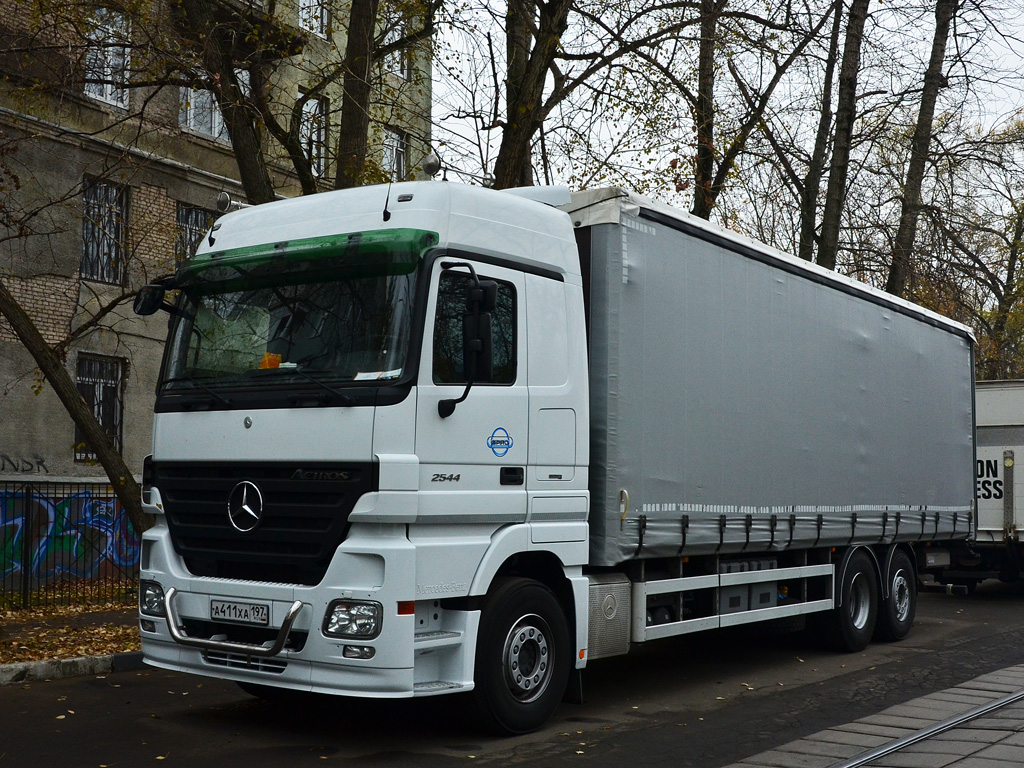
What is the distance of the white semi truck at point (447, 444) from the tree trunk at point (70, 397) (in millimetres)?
4516

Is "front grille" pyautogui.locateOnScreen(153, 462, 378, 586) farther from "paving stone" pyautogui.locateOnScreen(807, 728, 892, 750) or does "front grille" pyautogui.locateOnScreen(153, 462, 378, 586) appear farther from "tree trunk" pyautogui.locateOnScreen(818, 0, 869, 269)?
"tree trunk" pyautogui.locateOnScreen(818, 0, 869, 269)

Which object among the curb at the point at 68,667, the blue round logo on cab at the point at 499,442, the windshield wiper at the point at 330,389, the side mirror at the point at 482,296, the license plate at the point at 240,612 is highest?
the side mirror at the point at 482,296

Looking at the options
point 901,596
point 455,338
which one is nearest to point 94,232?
point 901,596

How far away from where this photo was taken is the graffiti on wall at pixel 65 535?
15.8m

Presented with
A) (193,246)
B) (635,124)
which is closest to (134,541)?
(193,246)

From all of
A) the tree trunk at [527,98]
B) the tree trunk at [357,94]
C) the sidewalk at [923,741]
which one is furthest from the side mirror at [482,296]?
the tree trunk at [527,98]

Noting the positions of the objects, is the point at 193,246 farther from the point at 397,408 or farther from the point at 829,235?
the point at 397,408

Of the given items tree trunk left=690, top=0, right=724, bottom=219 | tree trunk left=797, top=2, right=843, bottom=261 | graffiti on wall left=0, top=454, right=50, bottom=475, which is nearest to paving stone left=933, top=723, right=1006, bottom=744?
tree trunk left=690, top=0, right=724, bottom=219

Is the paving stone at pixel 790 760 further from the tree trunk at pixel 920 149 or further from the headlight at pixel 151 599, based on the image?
the tree trunk at pixel 920 149

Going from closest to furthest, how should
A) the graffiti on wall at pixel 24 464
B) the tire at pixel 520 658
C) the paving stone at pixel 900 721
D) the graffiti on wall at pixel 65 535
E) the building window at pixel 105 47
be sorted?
the tire at pixel 520 658 < the paving stone at pixel 900 721 < the building window at pixel 105 47 < the graffiti on wall at pixel 65 535 < the graffiti on wall at pixel 24 464

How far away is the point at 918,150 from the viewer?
1991 centimetres

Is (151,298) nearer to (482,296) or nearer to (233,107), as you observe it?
(482,296)

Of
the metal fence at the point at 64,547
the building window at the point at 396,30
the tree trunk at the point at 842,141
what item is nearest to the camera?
the building window at the point at 396,30

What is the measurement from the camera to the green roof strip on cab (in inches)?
261
